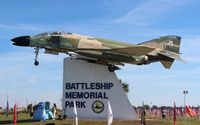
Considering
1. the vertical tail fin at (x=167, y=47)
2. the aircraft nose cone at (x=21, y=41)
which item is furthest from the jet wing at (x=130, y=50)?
the aircraft nose cone at (x=21, y=41)

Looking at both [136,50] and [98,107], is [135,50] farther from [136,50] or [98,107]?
[98,107]

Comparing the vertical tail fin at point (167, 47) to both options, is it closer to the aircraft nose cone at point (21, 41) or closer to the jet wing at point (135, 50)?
the jet wing at point (135, 50)

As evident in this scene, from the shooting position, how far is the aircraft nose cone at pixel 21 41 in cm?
3309

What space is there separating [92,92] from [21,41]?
694 cm

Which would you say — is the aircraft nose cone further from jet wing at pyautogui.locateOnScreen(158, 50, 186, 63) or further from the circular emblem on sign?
jet wing at pyautogui.locateOnScreen(158, 50, 186, 63)

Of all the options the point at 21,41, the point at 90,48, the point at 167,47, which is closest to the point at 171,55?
the point at 167,47

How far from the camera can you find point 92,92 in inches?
1326

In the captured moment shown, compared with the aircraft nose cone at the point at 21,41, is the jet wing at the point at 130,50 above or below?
below

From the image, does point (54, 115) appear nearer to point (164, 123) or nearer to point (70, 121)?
point (70, 121)

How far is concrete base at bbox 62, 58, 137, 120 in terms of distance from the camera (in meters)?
33.2

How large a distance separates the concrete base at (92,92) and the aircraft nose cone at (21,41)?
351 centimetres

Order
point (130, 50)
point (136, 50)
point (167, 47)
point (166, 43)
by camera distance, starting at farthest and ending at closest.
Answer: point (166, 43) → point (167, 47) → point (130, 50) → point (136, 50)

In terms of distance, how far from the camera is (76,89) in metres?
33.9

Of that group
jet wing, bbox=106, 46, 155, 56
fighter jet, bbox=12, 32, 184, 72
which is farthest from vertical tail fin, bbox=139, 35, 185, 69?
jet wing, bbox=106, 46, 155, 56
